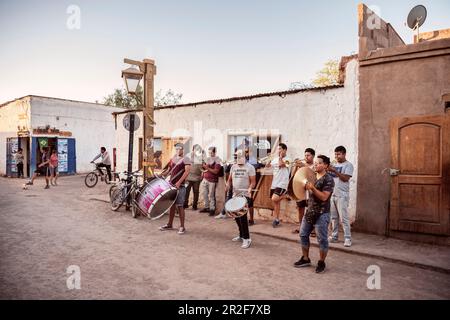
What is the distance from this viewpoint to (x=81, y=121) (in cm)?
2267

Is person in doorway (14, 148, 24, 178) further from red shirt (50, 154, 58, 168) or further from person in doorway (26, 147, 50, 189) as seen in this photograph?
red shirt (50, 154, 58, 168)

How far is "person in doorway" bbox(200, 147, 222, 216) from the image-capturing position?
9.17m

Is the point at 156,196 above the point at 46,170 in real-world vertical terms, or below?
below

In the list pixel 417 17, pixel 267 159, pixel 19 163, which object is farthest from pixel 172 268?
pixel 19 163

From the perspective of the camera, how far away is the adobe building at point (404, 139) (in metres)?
6.14

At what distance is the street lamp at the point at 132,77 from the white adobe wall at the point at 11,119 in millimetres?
15267

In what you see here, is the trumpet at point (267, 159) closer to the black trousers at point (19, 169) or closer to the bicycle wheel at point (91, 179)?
the bicycle wheel at point (91, 179)

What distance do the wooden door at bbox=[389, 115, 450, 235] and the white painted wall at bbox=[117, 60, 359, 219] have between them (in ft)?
3.08

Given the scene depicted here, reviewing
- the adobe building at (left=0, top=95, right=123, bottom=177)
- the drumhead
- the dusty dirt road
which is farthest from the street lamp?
the adobe building at (left=0, top=95, right=123, bottom=177)

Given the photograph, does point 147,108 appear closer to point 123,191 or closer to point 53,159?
point 123,191

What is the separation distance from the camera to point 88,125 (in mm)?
23047

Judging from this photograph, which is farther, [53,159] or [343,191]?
[53,159]

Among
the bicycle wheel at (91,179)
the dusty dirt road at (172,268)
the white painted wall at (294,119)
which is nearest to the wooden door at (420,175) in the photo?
the white painted wall at (294,119)

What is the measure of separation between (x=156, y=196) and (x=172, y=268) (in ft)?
6.90
